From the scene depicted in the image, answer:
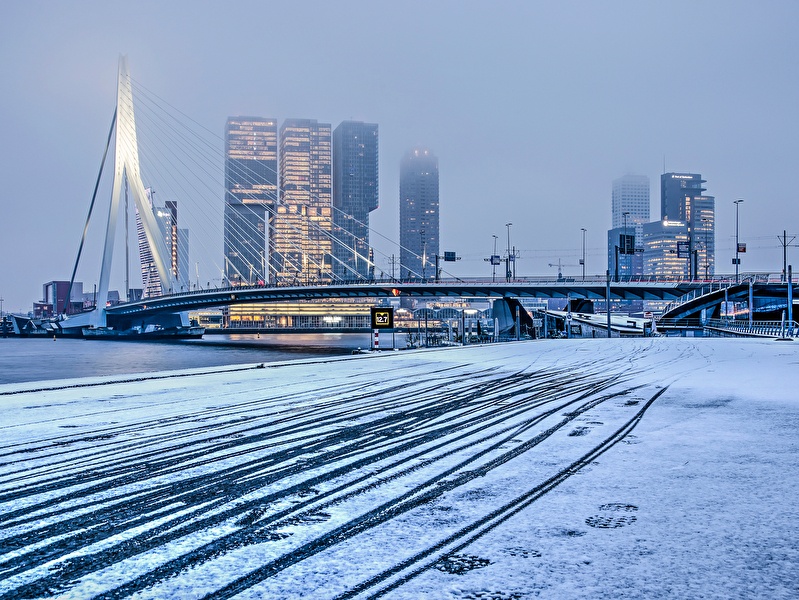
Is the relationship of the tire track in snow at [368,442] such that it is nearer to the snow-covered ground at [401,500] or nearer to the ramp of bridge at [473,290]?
the snow-covered ground at [401,500]

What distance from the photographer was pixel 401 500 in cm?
597

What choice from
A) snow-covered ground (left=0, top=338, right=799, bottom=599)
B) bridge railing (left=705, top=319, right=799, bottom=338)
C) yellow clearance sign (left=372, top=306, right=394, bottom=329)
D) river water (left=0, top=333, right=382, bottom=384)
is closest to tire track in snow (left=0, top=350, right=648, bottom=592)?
snow-covered ground (left=0, top=338, right=799, bottom=599)

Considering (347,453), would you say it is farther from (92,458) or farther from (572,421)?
(572,421)

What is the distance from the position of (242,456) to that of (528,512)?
372cm

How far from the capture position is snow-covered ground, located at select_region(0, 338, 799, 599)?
4.23 m

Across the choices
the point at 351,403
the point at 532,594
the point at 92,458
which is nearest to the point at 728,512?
the point at 532,594

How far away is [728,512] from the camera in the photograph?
5.61m

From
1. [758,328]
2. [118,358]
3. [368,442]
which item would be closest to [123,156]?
[118,358]

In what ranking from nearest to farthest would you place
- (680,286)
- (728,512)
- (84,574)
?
1. (84,574)
2. (728,512)
3. (680,286)

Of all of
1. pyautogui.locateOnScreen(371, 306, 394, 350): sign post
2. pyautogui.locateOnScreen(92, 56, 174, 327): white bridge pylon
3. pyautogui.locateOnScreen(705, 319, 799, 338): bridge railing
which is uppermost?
pyautogui.locateOnScreen(92, 56, 174, 327): white bridge pylon

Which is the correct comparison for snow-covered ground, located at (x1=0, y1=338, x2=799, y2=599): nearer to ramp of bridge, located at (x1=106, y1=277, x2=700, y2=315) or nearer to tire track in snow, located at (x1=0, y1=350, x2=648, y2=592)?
tire track in snow, located at (x1=0, y1=350, x2=648, y2=592)

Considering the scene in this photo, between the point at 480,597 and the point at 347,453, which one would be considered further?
the point at 347,453

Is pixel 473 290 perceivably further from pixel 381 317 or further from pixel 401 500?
pixel 401 500

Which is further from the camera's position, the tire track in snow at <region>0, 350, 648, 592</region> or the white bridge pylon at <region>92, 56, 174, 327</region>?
the white bridge pylon at <region>92, 56, 174, 327</region>
